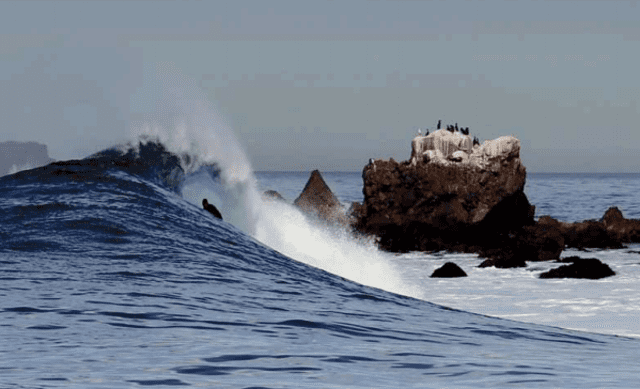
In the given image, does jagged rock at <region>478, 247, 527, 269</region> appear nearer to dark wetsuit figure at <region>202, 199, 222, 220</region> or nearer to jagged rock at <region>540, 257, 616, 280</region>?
jagged rock at <region>540, 257, 616, 280</region>

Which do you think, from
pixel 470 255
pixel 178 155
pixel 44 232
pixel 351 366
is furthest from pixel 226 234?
pixel 470 255

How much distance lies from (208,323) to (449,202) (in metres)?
23.5

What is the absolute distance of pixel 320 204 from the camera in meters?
34.7

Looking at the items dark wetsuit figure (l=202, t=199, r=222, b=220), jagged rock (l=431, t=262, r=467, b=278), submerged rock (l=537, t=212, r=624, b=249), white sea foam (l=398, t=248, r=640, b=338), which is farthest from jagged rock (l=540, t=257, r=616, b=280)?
submerged rock (l=537, t=212, r=624, b=249)

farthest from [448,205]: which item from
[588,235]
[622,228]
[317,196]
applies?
[622,228]

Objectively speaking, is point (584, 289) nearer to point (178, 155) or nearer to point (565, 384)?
point (178, 155)

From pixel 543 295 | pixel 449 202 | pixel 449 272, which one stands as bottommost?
pixel 543 295

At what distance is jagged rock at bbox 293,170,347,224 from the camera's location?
1324 inches

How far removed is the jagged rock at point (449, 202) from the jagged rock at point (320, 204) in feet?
8.47

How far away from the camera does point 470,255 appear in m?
27.3

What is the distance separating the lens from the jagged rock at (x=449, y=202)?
29.8m

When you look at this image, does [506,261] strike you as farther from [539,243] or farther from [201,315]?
[201,315]

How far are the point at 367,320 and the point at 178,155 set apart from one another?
12.3 metres

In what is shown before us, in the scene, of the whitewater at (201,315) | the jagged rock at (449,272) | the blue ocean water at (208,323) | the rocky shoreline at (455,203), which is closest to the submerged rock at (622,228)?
the rocky shoreline at (455,203)
